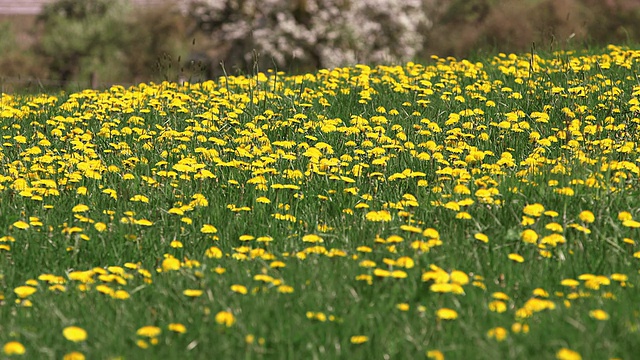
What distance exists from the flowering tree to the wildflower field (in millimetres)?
16496

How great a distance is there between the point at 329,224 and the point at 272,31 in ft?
65.8

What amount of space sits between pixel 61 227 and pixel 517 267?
264cm

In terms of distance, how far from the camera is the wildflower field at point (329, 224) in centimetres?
328

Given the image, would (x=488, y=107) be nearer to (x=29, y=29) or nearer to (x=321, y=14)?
(x=321, y=14)

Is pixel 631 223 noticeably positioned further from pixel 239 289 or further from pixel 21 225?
pixel 21 225

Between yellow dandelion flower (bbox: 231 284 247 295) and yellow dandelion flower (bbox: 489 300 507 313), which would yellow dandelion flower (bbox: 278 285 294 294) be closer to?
yellow dandelion flower (bbox: 231 284 247 295)

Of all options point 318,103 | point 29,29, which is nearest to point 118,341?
point 318,103

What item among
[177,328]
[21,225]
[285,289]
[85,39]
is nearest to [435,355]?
[285,289]

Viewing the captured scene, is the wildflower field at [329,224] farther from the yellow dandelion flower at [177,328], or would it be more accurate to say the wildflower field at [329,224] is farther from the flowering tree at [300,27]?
the flowering tree at [300,27]

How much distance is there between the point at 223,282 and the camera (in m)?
3.77

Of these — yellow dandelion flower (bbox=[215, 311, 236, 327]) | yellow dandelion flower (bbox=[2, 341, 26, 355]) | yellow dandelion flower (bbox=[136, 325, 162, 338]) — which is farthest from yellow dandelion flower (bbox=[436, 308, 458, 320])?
yellow dandelion flower (bbox=[2, 341, 26, 355])

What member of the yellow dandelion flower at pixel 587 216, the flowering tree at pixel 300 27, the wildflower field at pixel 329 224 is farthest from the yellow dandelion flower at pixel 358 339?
the flowering tree at pixel 300 27

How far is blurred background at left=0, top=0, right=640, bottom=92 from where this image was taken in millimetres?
23297

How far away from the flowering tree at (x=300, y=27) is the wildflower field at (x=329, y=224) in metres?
16.5
